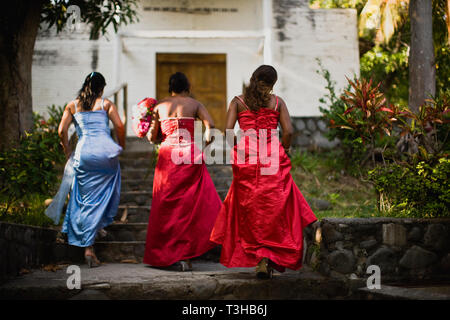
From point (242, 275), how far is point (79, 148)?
220 centimetres

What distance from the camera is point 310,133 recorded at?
1091 centimetres

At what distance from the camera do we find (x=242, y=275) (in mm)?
4383

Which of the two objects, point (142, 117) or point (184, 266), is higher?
point (142, 117)

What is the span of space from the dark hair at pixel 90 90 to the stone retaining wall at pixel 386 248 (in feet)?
9.00

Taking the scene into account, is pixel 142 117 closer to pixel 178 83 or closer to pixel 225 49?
pixel 178 83

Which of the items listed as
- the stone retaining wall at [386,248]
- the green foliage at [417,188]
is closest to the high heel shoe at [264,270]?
the stone retaining wall at [386,248]

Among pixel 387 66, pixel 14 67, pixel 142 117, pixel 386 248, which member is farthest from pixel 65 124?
pixel 387 66

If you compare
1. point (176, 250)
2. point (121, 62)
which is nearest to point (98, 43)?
point (121, 62)

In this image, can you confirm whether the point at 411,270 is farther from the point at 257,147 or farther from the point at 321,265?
the point at 257,147

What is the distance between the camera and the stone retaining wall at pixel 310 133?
35.2 ft

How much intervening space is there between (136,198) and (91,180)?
1670mm

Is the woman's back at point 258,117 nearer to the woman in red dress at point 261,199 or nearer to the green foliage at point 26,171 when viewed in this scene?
the woman in red dress at point 261,199

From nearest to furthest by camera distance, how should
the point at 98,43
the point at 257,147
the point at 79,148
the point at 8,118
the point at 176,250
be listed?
the point at 257,147 → the point at 176,250 → the point at 79,148 → the point at 8,118 → the point at 98,43

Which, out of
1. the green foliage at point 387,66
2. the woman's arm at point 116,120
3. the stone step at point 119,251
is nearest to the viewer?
the woman's arm at point 116,120
